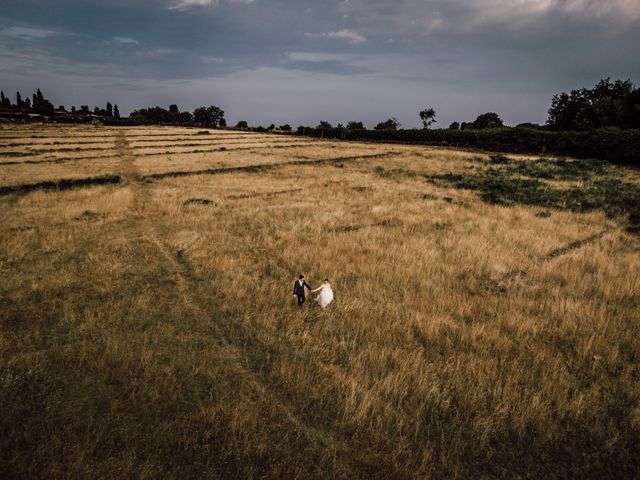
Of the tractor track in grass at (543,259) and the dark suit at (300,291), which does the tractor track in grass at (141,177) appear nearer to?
the dark suit at (300,291)

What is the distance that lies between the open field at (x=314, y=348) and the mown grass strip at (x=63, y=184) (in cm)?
504

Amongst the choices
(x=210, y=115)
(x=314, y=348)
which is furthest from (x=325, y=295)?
(x=210, y=115)

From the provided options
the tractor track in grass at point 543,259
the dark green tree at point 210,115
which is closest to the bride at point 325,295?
the tractor track in grass at point 543,259

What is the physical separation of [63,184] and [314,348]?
80.3ft

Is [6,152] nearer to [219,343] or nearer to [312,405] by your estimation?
[219,343]

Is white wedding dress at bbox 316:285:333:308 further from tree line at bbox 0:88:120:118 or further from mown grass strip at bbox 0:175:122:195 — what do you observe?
tree line at bbox 0:88:120:118

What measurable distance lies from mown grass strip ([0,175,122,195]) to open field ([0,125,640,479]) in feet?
16.5

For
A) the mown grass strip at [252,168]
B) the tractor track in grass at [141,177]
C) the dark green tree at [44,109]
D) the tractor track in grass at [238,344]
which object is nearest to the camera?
the tractor track in grass at [238,344]

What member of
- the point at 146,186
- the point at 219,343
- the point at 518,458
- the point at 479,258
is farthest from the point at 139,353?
the point at 146,186

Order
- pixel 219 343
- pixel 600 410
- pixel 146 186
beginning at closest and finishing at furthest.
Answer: pixel 600 410
pixel 219 343
pixel 146 186

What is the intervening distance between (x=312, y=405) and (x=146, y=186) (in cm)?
A: 2382

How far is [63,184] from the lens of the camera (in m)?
23.8

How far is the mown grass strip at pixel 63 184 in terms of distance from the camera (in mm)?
21672

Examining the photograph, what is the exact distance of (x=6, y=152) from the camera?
36344 mm
